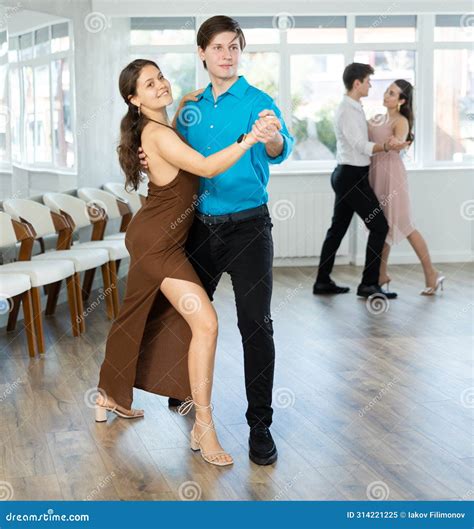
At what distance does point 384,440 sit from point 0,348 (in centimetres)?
269

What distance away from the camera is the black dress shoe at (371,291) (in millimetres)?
7254

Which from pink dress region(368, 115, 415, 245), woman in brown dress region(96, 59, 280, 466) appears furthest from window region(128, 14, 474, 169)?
woman in brown dress region(96, 59, 280, 466)

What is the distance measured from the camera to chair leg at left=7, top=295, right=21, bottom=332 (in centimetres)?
629

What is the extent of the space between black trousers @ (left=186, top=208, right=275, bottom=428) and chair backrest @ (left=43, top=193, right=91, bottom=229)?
3325 millimetres

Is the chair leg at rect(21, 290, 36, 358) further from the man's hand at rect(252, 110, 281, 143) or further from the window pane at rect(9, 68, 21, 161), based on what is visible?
the man's hand at rect(252, 110, 281, 143)

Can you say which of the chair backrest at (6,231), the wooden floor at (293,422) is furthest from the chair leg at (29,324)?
the chair backrest at (6,231)

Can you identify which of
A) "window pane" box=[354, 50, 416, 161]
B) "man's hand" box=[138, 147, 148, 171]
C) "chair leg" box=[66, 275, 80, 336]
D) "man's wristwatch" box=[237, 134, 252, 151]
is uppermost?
"window pane" box=[354, 50, 416, 161]

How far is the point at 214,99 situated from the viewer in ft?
12.6

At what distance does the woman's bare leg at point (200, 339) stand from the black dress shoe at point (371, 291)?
358 centimetres

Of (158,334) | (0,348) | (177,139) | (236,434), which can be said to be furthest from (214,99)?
(0,348)

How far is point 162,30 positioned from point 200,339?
5.68m
